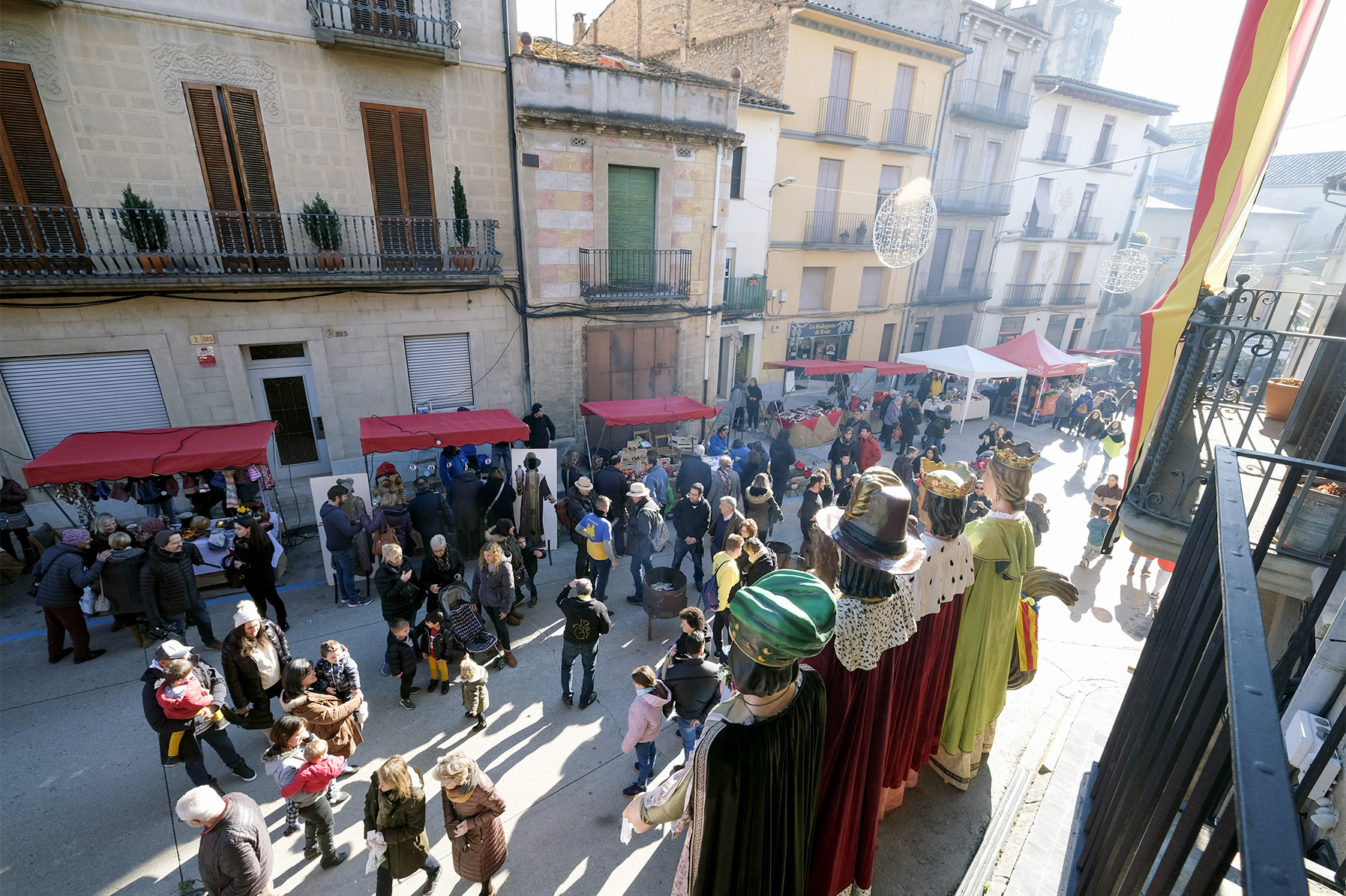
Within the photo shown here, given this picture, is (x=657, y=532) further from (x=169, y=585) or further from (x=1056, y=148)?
(x=1056, y=148)

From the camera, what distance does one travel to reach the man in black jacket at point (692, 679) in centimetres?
471

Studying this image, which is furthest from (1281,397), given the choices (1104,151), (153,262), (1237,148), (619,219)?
(1104,151)

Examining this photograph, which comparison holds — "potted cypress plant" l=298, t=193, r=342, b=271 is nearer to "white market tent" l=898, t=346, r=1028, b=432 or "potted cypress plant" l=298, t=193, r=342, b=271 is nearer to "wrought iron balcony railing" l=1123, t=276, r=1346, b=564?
"wrought iron balcony railing" l=1123, t=276, r=1346, b=564

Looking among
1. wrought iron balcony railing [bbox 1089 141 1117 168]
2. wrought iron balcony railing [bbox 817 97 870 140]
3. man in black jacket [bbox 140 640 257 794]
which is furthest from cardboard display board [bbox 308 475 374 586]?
wrought iron balcony railing [bbox 1089 141 1117 168]

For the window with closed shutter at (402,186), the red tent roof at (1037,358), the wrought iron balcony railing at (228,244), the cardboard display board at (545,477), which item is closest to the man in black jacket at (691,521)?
the cardboard display board at (545,477)

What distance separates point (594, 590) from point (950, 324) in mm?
22133

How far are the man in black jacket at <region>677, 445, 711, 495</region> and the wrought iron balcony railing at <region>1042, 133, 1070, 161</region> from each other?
23883 mm

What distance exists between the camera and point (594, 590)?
24.9 feet

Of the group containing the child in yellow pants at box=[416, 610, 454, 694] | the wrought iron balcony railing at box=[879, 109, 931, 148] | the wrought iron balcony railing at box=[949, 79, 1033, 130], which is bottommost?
the child in yellow pants at box=[416, 610, 454, 694]

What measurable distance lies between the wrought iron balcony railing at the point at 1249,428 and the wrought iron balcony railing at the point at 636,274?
9564 millimetres

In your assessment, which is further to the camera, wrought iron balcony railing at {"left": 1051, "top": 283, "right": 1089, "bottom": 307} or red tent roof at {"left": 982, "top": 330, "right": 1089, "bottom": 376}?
wrought iron balcony railing at {"left": 1051, "top": 283, "right": 1089, "bottom": 307}

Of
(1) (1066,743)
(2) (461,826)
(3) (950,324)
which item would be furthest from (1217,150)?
(3) (950,324)

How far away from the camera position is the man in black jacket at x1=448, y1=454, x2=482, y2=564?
8586 mm

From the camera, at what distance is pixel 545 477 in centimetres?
898
